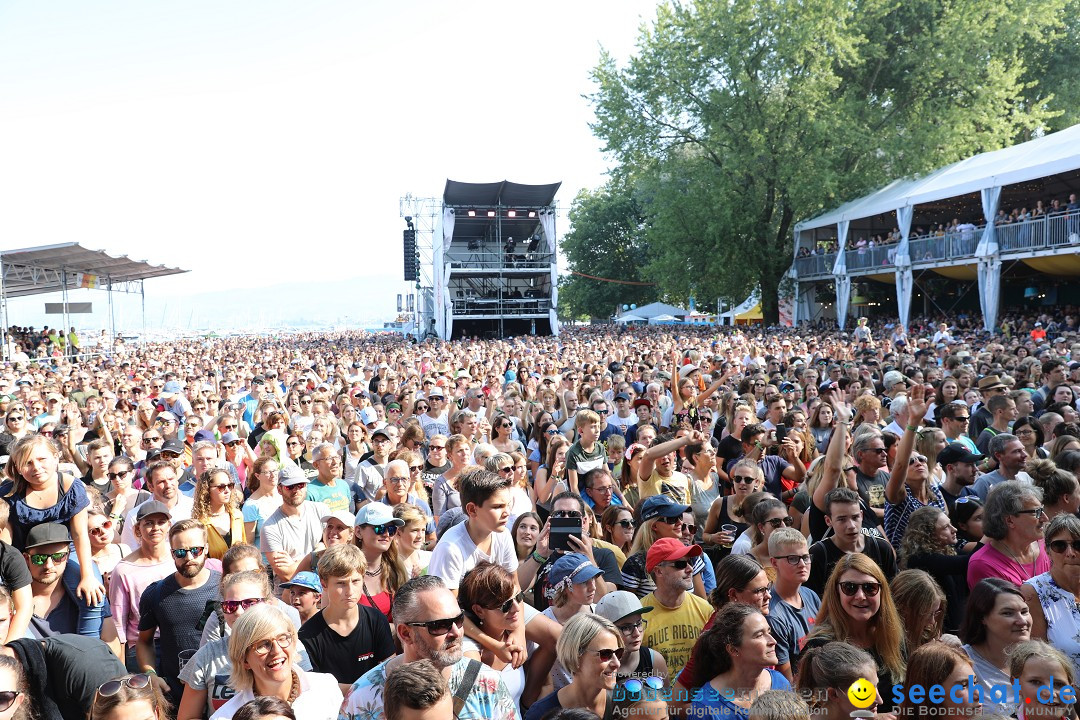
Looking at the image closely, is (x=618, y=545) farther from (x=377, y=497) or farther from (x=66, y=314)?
(x=66, y=314)

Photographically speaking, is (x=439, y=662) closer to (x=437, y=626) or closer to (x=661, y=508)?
(x=437, y=626)

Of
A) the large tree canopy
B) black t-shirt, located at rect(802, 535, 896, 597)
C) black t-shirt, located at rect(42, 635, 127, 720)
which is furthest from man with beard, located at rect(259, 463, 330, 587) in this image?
the large tree canopy

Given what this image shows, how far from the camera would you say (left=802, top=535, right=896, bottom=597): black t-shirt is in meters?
4.36

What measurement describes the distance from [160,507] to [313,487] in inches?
61.0

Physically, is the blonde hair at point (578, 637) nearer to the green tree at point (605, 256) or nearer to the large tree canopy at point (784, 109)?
the large tree canopy at point (784, 109)

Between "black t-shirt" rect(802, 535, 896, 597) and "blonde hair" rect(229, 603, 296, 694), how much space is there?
8.81ft

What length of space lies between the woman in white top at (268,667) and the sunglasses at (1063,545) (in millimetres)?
3174

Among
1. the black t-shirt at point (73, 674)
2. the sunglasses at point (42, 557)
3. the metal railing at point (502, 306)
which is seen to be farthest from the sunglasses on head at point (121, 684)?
the metal railing at point (502, 306)

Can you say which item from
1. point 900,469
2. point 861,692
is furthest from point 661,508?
point 861,692

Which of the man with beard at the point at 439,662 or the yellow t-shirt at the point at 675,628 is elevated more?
the man with beard at the point at 439,662

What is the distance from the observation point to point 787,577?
3918 millimetres

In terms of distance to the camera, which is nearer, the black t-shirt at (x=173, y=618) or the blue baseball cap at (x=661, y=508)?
the black t-shirt at (x=173, y=618)

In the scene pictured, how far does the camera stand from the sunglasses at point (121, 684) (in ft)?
9.09

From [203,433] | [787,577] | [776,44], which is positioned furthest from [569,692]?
[776,44]
